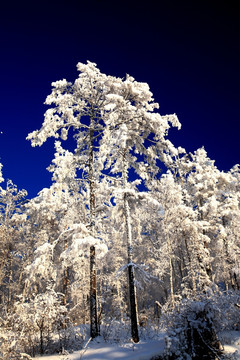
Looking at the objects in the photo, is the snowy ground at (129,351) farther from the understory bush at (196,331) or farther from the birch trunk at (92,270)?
the birch trunk at (92,270)

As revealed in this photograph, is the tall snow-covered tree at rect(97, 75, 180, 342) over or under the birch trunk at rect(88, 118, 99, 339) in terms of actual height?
over

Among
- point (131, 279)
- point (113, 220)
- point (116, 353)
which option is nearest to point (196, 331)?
point (116, 353)

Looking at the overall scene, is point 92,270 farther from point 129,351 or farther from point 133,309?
point 129,351

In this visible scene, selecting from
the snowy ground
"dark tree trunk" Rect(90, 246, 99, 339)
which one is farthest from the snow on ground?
"dark tree trunk" Rect(90, 246, 99, 339)

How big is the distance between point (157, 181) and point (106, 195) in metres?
3.16

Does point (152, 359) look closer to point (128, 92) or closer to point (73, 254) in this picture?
point (73, 254)

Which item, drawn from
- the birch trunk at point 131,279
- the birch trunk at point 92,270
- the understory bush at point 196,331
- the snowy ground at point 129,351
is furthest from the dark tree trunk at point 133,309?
the understory bush at point 196,331

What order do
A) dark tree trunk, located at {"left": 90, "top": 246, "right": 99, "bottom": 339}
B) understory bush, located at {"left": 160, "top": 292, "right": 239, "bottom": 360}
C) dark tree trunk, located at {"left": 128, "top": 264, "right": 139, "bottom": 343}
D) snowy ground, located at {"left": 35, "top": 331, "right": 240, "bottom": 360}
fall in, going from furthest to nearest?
dark tree trunk, located at {"left": 90, "top": 246, "right": 99, "bottom": 339}
dark tree trunk, located at {"left": 128, "top": 264, "right": 139, "bottom": 343}
snowy ground, located at {"left": 35, "top": 331, "right": 240, "bottom": 360}
understory bush, located at {"left": 160, "top": 292, "right": 239, "bottom": 360}

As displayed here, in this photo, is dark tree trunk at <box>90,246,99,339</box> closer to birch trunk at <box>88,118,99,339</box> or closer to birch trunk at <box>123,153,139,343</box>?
birch trunk at <box>88,118,99,339</box>

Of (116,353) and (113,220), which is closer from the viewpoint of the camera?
(116,353)

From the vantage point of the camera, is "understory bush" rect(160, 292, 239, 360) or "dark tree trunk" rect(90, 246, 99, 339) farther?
"dark tree trunk" rect(90, 246, 99, 339)

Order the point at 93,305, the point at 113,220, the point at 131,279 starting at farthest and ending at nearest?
the point at 113,220 → the point at 131,279 → the point at 93,305

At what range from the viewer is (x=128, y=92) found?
40.7 ft

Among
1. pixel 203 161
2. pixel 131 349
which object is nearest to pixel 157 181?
pixel 131 349
